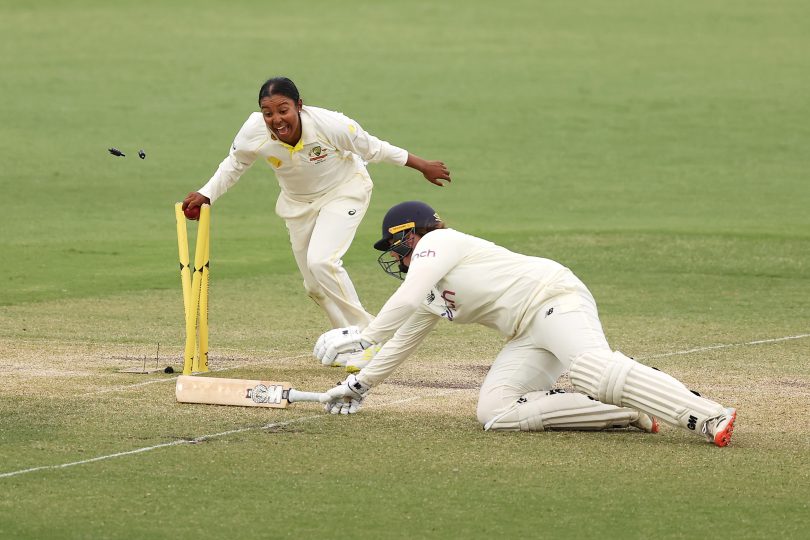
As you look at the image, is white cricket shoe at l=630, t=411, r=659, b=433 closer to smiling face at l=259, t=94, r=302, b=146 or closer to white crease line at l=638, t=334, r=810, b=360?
white crease line at l=638, t=334, r=810, b=360

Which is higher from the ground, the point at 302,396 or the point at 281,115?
the point at 281,115

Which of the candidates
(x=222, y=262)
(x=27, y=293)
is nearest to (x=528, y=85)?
(x=222, y=262)

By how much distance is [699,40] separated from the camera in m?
32.2

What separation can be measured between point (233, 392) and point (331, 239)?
1941 mm

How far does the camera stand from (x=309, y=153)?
1065cm

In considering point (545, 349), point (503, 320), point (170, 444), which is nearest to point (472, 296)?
point (503, 320)

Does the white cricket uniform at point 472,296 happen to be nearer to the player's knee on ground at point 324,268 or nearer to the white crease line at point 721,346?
the player's knee on ground at point 324,268

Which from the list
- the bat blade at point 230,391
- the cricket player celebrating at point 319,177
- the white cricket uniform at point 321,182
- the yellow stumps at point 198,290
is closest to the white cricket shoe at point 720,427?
the bat blade at point 230,391

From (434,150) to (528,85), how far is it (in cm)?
517

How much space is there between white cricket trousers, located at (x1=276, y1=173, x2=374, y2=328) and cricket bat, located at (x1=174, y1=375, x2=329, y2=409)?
5.65 feet

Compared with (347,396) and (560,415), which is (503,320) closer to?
(560,415)

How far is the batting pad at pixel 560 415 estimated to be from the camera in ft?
27.8

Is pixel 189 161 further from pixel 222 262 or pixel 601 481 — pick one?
pixel 601 481

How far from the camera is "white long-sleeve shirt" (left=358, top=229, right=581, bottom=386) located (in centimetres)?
848
